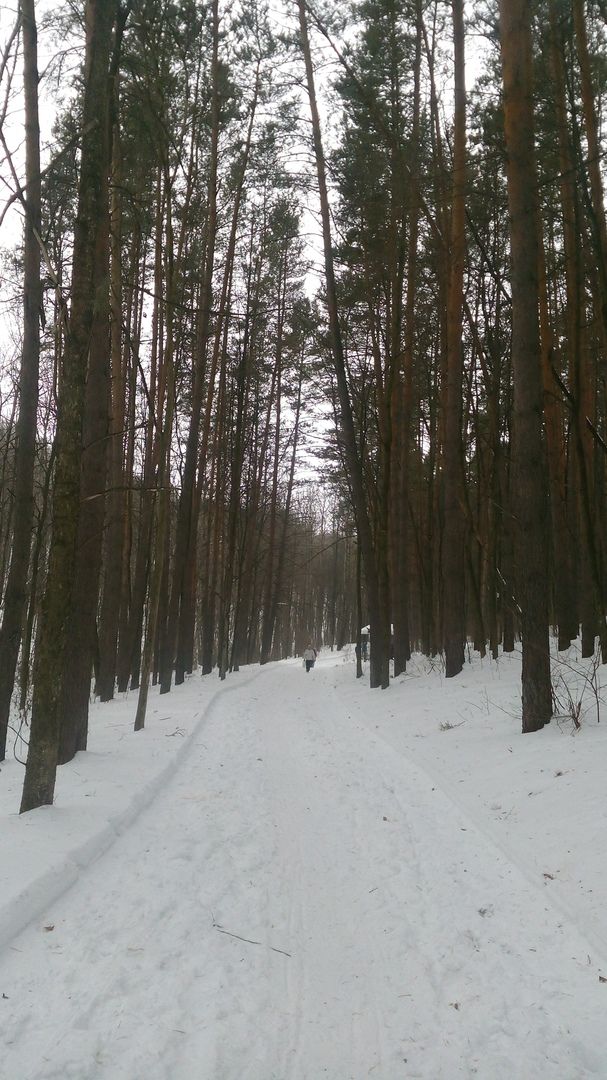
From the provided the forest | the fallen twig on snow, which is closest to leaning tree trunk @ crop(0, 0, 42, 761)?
the forest

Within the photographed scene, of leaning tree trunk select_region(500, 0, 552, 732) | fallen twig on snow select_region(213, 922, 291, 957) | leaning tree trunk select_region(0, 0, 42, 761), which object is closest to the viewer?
fallen twig on snow select_region(213, 922, 291, 957)

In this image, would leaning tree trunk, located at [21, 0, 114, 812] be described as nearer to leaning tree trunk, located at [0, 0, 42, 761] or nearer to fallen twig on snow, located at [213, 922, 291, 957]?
fallen twig on snow, located at [213, 922, 291, 957]

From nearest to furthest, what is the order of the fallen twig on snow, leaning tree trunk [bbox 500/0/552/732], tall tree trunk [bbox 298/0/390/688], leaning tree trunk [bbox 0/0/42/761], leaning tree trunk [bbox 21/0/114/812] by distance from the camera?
the fallen twig on snow < leaning tree trunk [bbox 21/0/114/812] < leaning tree trunk [bbox 500/0/552/732] < leaning tree trunk [bbox 0/0/42/761] < tall tree trunk [bbox 298/0/390/688]

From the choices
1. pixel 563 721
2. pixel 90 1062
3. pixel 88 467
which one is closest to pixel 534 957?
pixel 90 1062

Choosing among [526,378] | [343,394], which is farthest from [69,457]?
[343,394]

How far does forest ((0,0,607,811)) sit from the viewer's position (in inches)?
273

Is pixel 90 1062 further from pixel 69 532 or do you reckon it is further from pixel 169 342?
pixel 169 342

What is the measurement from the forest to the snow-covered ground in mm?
1071

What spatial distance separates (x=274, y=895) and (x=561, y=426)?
1397 cm

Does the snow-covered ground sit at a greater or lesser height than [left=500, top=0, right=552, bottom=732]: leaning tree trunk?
lesser

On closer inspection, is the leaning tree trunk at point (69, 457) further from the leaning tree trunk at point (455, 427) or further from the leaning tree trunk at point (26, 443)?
the leaning tree trunk at point (455, 427)

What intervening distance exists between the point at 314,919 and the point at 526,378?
228 inches

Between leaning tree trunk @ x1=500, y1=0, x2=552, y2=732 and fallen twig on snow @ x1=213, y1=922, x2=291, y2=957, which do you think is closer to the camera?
fallen twig on snow @ x1=213, y1=922, x2=291, y2=957

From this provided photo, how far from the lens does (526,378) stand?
7285mm
